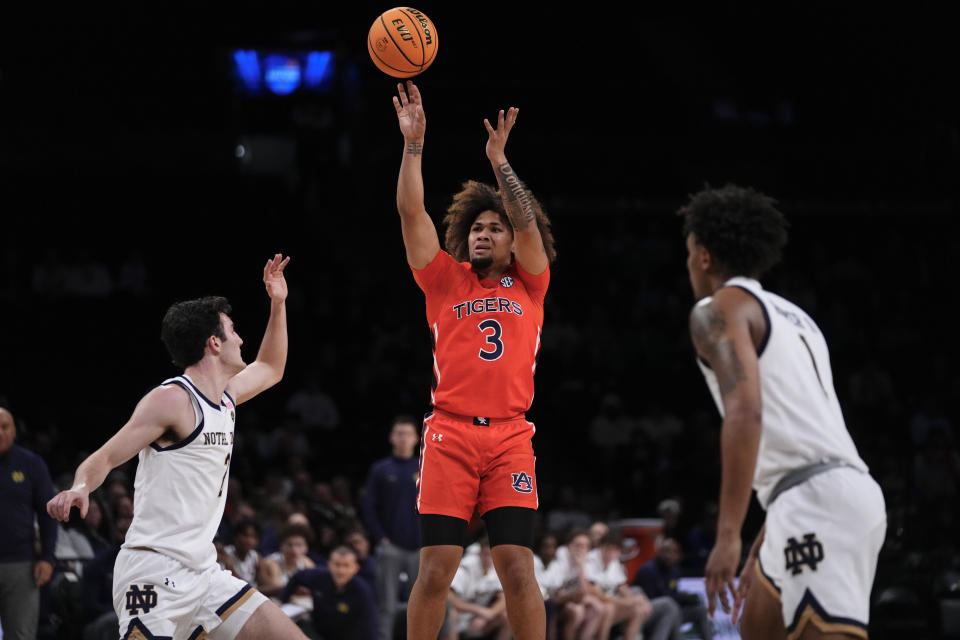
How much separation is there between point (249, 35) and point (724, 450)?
20390 mm

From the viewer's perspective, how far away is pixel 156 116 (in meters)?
23.6

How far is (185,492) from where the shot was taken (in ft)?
19.0

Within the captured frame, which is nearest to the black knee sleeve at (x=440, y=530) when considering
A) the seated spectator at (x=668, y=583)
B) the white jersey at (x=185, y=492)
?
the white jersey at (x=185, y=492)

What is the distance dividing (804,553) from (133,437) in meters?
3.06

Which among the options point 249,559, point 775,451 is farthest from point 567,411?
point 775,451

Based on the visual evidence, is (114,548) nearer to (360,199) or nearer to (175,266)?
(175,266)

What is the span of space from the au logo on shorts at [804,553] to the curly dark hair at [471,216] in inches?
107

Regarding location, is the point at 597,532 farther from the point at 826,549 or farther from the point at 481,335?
the point at 826,549

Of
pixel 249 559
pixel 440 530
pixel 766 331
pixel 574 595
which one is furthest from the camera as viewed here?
pixel 574 595

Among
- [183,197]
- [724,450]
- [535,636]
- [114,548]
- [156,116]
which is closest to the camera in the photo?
[724,450]

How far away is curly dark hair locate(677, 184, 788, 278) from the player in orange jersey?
1718 millimetres

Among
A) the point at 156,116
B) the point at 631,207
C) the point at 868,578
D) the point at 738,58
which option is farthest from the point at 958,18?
the point at 868,578

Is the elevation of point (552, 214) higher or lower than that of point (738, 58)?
lower

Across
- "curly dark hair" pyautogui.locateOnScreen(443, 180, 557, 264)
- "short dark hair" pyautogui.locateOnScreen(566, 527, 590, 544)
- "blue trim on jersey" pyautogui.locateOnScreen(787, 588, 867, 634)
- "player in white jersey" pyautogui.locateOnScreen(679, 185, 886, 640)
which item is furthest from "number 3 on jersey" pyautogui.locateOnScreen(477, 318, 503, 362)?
"short dark hair" pyautogui.locateOnScreen(566, 527, 590, 544)
